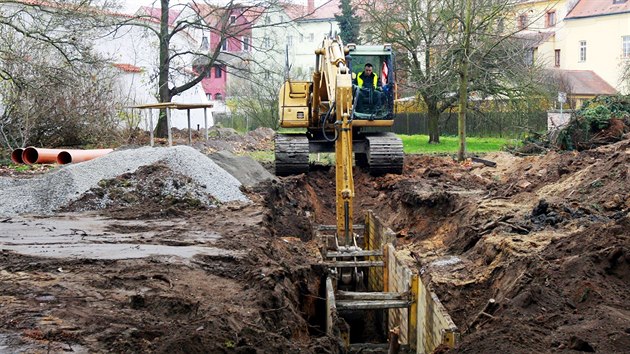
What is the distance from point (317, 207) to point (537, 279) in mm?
9006

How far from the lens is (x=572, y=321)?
636 cm

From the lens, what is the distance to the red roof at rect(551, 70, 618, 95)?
150ft

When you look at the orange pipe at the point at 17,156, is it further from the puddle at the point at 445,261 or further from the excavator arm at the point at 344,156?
the puddle at the point at 445,261

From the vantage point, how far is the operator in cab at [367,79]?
16.8m

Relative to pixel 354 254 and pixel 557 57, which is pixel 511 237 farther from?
pixel 557 57

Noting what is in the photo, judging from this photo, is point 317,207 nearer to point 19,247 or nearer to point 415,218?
point 415,218

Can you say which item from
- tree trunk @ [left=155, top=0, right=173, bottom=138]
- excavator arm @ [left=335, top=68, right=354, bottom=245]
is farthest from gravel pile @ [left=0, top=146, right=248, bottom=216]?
tree trunk @ [left=155, top=0, right=173, bottom=138]

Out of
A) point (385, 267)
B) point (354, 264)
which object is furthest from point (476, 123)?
point (354, 264)

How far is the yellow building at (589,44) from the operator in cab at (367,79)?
29781mm

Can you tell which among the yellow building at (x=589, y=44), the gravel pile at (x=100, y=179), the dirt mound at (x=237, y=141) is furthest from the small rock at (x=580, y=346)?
the yellow building at (x=589, y=44)

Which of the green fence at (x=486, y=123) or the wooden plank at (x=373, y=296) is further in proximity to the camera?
the green fence at (x=486, y=123)

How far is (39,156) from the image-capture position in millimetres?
19438

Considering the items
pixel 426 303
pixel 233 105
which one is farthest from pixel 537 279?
pixel 233 105

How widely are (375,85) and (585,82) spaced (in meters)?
34.1
